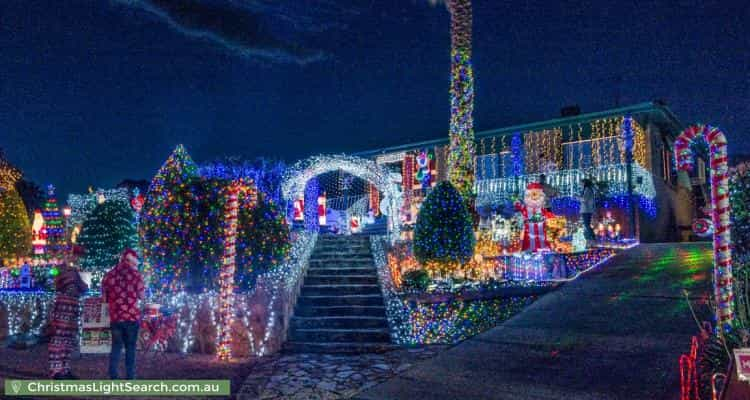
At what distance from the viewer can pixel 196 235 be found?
10555 millimetres

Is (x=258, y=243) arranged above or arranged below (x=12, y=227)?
below

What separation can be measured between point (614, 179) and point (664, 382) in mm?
15955

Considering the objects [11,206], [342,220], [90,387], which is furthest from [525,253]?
[11,206]

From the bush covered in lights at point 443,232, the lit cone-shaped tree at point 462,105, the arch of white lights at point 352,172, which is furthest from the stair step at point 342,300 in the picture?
the lit cone-shaped tree at point 462,105

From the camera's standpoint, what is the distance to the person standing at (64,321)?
21.8ft

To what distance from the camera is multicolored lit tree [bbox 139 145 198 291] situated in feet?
34.3

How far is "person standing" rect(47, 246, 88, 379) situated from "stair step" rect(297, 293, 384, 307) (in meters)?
4.37

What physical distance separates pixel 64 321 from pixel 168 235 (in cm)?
390

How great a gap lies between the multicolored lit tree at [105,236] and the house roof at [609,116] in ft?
47.4

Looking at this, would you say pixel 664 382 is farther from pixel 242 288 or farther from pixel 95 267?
pixel 95 267

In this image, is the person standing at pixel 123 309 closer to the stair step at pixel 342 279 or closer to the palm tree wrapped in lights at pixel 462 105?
the stair step at pixel 342 279

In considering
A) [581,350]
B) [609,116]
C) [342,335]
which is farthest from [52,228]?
[609,116]

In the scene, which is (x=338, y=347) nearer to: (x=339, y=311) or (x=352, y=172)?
(x=339, y=311)

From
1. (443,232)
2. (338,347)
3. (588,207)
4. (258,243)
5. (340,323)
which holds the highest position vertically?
(588,207)
